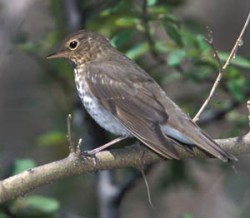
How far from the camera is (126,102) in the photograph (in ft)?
Result: 22.2

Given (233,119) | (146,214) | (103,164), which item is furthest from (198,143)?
(146,214)

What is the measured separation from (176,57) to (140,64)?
1717mm

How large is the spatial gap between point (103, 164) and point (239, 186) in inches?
109

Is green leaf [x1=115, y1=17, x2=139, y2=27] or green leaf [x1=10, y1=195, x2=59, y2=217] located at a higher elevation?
green leaf [x1=115, y1=17, x2=139, y2=27]

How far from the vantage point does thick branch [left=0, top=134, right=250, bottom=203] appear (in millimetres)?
5871

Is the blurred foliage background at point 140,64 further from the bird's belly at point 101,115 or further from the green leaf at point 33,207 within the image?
the bird's belly at point 101,115

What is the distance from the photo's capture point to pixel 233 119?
26.7ft

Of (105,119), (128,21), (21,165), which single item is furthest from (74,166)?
(128,21)

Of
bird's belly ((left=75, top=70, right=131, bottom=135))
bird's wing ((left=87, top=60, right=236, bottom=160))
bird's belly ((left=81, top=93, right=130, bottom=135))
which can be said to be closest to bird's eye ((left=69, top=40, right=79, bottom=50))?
bird's wing ((left=87, top=60, right=236, bottom=160))

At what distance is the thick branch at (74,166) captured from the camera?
587 cm

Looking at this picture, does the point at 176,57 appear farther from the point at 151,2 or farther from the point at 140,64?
the point at 140,64

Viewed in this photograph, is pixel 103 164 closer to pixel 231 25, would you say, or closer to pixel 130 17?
pixel 130 17

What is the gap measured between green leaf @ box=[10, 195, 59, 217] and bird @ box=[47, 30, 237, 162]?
0.73 meters

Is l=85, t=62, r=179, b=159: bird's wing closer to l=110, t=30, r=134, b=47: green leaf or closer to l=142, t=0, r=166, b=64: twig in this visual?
l=110, t=30, r=134, b=47: green leaf
